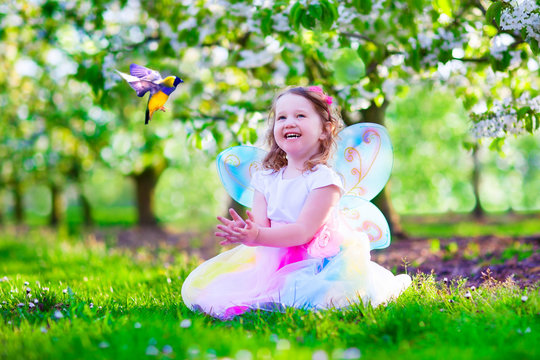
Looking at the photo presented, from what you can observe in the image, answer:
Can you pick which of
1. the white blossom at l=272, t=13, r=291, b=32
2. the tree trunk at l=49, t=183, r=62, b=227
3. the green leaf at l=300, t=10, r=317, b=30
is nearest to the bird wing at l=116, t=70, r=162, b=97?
the green leaf at l=300, t=10, r=317, b=30

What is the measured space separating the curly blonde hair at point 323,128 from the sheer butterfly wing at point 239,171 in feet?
0.72

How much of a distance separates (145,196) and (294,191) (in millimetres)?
11939

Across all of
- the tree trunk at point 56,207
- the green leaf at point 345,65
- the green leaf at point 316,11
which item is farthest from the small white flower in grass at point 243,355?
the tree trunk at point 56,207

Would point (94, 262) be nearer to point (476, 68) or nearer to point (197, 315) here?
point (197, 315)

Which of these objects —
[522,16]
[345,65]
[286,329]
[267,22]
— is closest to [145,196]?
[345,65]

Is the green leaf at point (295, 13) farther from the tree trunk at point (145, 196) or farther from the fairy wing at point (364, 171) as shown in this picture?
the tree trunk at point (145, 196)

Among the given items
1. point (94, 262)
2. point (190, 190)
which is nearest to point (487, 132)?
point (94, 262)

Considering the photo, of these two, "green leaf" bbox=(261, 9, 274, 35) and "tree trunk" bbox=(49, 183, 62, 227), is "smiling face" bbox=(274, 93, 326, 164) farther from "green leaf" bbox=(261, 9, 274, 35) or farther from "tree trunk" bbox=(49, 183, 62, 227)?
"tree trunk" bbox=(49, 183, 62, 227)

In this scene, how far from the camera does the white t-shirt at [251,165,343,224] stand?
10.8 ft

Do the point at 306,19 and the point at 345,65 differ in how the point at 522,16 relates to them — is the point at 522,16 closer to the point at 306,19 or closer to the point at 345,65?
the point at 306,19

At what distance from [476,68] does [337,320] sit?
354cm

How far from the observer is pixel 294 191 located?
3379 mm

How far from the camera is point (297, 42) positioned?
4.68 m

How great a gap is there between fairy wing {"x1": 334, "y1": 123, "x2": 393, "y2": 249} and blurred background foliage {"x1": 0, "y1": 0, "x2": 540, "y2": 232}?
73 centimetres
